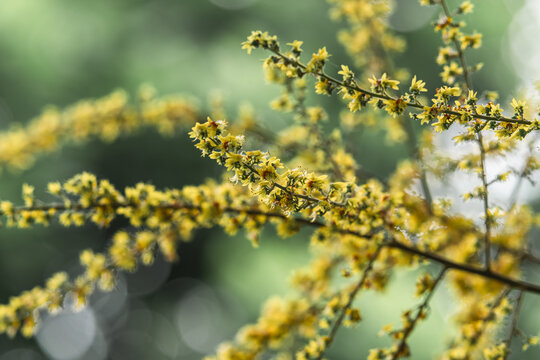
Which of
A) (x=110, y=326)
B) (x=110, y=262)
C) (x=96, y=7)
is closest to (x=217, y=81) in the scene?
(x=96, y=7)

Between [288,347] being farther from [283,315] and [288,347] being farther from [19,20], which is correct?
[19,20]

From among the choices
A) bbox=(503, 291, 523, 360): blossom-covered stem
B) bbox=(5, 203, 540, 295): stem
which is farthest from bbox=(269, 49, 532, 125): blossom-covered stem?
bbox=(503, 291, 523, 360): blossom-covered stem

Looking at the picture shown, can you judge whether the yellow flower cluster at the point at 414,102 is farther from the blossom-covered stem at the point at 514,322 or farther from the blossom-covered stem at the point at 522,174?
the blossom-covered stem at the point at 514,322

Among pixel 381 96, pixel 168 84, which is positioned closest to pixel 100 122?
pixel 381 96

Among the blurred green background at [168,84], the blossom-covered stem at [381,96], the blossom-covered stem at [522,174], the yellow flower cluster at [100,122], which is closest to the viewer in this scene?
the blossom-covered stem at [381,96]

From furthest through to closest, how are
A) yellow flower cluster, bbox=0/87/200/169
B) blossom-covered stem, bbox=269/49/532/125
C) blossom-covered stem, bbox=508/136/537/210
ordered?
yellow flower cluster, bbox=0/87/200/169 → blossom-covered stem, bbox=508/136/537/210 → blossom-covered stem, bbox=269/49/532/125

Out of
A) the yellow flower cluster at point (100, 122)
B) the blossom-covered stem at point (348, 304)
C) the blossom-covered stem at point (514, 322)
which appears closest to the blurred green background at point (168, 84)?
the yellow flower cluster at point (100, 122)

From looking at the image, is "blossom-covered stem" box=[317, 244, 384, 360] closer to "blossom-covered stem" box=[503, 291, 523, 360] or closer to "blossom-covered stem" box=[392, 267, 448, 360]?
"blossom-covered stem" box=[392, 267, 448, 360]

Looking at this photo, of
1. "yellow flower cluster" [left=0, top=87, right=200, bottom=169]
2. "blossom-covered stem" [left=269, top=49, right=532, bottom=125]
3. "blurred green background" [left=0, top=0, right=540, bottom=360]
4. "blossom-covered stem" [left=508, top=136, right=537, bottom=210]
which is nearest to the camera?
"blossom-covered stem" [left=269, top=49, right=532, bottom=125]
